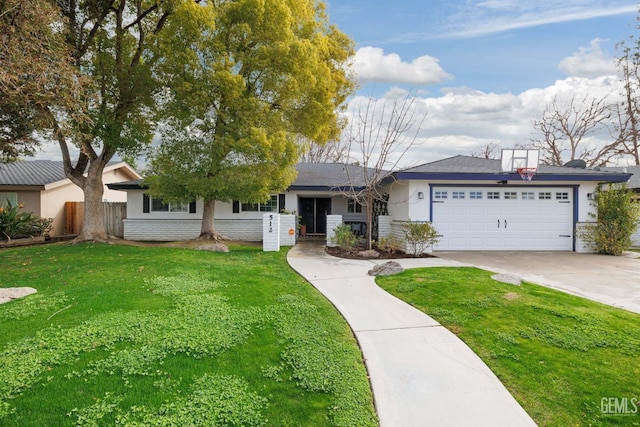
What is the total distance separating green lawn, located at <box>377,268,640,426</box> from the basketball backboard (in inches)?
239

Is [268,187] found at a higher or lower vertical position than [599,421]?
higher

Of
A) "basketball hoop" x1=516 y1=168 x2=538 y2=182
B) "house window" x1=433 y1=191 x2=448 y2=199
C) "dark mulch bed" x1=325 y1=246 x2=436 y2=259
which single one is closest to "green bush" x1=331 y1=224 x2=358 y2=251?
"dark mulch bed" x1=325 y1=246 x2=436 y2=259

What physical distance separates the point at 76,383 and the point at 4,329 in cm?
213

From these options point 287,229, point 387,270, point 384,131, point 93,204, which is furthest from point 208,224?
point 387,270

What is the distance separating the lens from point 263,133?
38.1 ft

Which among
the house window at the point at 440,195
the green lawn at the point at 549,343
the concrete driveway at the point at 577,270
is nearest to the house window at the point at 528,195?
the concrete driveway at the point at 577,270

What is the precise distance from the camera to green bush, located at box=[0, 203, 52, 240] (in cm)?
1362

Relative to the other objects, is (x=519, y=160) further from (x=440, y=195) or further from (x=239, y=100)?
(x=239, y=100)

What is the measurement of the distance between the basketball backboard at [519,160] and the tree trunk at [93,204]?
1391cm

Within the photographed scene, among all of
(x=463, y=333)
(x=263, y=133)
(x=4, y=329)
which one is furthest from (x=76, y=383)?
(x=263, y=133)

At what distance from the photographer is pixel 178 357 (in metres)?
3.64

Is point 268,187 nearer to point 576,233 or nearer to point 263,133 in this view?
point 263,133

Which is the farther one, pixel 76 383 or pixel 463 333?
pixel 463 333

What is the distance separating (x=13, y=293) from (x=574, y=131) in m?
31.5
